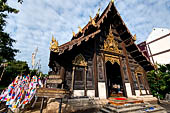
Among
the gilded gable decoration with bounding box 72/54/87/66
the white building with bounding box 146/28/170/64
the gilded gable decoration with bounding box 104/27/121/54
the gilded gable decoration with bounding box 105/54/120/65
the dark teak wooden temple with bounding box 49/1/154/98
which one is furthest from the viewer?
the white building with bounding box 146/28/170/64

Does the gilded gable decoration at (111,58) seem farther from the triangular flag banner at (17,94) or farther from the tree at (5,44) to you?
the tree at (5,44)

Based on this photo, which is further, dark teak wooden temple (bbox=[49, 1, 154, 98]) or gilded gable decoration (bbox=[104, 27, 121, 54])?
gilded gable decoration (bbox=[104, 27, 121, 54])

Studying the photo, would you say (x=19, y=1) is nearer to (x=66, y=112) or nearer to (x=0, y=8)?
(x=66, y=112)

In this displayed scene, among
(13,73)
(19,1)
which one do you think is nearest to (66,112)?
(19,1)

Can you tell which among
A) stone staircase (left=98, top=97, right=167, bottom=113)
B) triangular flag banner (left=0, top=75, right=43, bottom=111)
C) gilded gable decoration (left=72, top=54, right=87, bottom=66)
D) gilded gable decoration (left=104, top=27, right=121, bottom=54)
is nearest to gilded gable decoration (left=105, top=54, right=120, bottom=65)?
gilded gable decoration (left=104, top=27, right=121, bottom=54)

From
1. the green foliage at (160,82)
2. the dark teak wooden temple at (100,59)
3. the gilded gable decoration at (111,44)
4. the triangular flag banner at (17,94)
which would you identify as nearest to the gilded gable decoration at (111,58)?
the dark teak wooden temple at (100,59)

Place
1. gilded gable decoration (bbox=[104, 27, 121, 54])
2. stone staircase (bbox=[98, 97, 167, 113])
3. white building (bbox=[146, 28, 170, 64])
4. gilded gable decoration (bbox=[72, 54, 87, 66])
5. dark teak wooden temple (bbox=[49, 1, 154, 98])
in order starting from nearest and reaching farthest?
stone staircase (bbox=[98, 97, 167, 113])
dark teak wooden temple (bbox=[49, 1, 154, 98])
gilded gable decoration (bbox=[72, 54, 87, 66])
gilded gable decoration (bbox=[104, 27, 121, 54])
white building (bbox=[146, 28, 170, 64])

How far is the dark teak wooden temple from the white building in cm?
1643

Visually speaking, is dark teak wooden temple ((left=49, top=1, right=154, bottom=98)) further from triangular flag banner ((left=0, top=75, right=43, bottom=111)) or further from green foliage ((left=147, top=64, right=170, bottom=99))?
green foliage ((left=147, top=64, right=170, bottom=99))

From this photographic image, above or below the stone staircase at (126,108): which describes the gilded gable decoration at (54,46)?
above

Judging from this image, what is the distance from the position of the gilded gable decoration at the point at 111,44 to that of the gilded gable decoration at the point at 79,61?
2.76 meters

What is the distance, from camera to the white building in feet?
66.4

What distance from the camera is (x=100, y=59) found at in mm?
7172

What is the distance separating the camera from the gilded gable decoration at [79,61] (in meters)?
5.85
